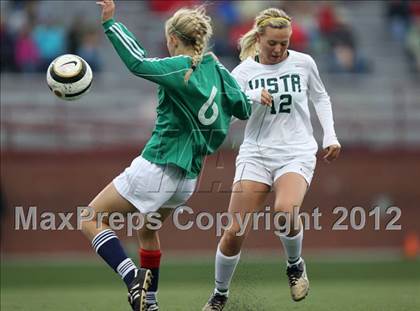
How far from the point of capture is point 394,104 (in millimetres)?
18953

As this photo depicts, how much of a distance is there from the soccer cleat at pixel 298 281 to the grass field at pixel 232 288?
22 cm

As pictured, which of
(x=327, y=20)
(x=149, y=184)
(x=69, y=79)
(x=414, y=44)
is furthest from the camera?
(x=327, y=20)

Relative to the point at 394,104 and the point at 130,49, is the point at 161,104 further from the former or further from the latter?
the point at 394,104

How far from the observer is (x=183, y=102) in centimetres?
765

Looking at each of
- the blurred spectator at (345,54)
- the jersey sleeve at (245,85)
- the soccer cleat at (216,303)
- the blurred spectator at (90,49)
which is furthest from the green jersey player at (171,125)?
the blurred spectator at (345,54)

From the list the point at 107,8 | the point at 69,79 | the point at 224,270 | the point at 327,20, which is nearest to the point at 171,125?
the point at 69,79

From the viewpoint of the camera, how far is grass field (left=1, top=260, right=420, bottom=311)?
9.15 meters

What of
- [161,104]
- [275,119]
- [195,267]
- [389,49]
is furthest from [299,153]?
[389,49]

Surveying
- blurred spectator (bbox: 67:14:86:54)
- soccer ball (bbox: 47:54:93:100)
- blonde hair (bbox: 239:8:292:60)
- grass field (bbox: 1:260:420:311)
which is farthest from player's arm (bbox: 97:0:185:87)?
blurred spectator (bbox: 67:14:86:54)

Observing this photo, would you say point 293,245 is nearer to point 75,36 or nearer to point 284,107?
point 284,107

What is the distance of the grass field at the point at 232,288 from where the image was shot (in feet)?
30.0

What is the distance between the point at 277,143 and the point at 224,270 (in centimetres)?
111

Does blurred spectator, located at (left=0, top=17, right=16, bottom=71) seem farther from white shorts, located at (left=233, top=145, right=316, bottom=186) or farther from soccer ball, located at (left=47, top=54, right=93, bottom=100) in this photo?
soccer ball, located at (left=47, top=54, right=93, bottom=100)

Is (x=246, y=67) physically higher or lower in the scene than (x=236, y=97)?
higher
